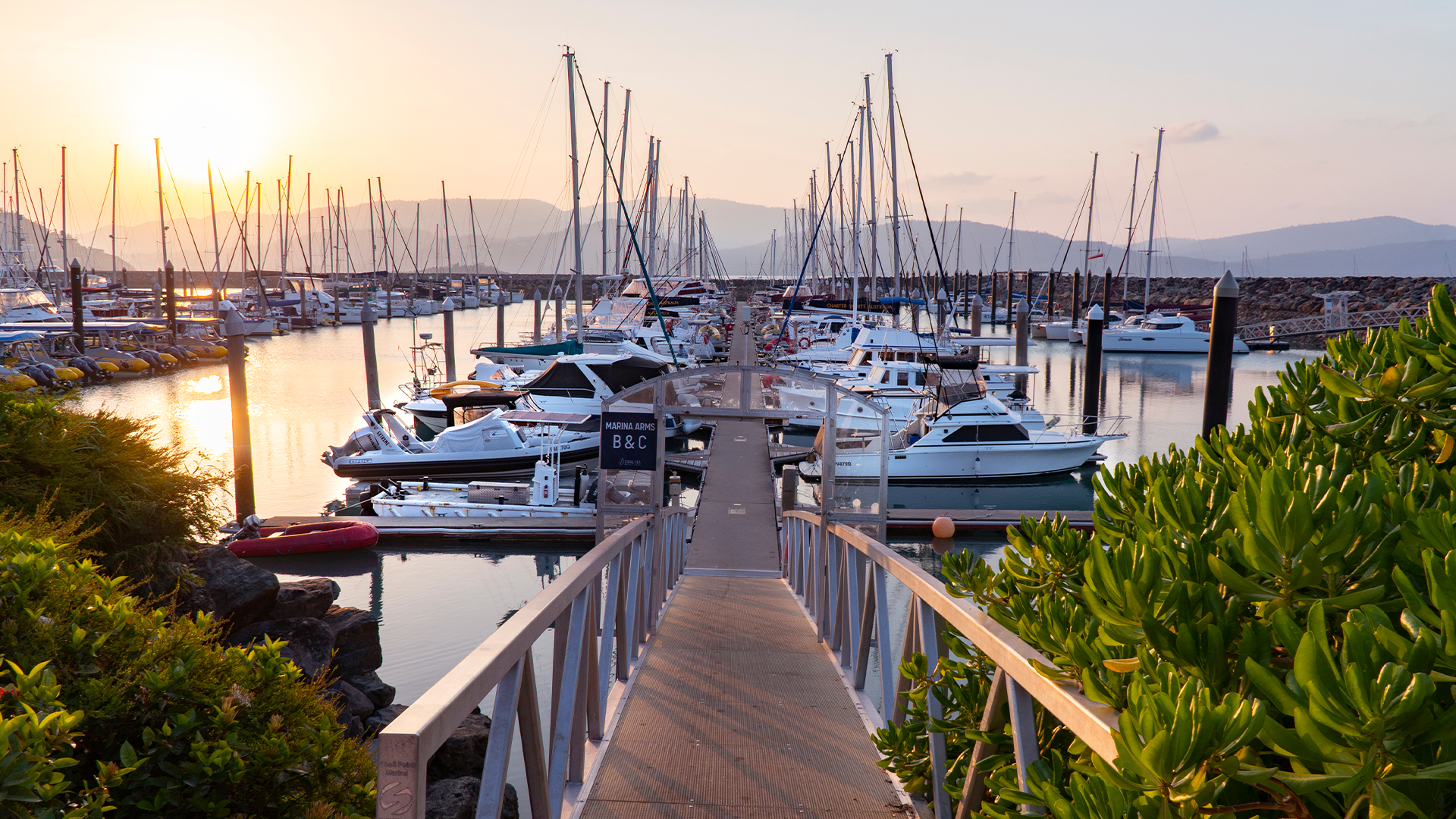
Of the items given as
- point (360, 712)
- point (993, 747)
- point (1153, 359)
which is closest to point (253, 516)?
point (360, 712)

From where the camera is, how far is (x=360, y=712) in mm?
9055

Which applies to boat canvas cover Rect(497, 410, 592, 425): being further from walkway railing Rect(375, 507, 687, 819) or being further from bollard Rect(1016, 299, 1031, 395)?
bollard Rect(1016, 299, 1031, 395)

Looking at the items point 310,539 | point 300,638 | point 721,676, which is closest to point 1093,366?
A: point 310,539

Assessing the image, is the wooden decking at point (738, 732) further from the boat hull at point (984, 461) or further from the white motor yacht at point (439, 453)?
the boat hull at point (984, 461)

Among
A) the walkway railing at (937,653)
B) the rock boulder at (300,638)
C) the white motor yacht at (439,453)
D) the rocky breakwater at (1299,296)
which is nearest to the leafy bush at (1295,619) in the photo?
the walkway railing at (937,653)

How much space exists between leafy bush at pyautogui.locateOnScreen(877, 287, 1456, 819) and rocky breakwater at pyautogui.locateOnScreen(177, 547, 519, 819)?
5194 mm

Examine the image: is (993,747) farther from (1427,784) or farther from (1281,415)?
(1427,784)

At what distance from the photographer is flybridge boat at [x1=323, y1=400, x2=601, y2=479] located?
2141cm

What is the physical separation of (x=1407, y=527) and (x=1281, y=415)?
3.04 feet

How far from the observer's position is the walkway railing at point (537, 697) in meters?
1.90

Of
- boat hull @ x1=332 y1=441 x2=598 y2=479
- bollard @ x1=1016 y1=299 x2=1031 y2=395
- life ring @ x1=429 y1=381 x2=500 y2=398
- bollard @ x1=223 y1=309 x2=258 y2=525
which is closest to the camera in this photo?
bollard @ x1=223 y1=309 x2=258 y2=525

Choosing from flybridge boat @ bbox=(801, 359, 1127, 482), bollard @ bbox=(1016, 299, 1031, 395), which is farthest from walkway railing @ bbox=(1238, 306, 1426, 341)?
flybridge boat @ bbox=(801, 359, 1127, 482)

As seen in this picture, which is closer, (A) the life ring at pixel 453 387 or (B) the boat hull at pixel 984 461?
(B) the boat hull at pixel 984 461

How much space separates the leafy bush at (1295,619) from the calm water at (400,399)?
0.85ft
